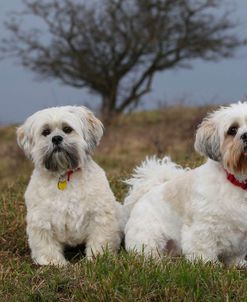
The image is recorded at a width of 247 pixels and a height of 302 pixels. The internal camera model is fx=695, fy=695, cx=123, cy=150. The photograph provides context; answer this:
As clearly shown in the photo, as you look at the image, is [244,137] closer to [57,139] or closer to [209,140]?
[209,140]

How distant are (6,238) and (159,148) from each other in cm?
1120

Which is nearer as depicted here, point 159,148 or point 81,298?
point 81,298

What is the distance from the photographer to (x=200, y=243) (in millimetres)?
5277

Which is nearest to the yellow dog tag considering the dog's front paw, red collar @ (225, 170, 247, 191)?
the dog's front paw

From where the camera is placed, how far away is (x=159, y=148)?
17.9 metres

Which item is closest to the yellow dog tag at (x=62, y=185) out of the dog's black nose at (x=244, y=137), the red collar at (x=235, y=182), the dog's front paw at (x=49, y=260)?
the dog's front paw at (x=49, y=260)

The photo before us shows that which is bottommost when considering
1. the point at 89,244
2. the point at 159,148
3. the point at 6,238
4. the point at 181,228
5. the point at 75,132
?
the point at 159,148

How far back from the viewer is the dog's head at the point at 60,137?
5703 mm

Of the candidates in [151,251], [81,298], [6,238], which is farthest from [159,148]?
[81,298]

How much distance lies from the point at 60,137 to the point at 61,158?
172 mm

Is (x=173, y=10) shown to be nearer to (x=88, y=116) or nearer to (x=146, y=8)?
(x=146, y=8)

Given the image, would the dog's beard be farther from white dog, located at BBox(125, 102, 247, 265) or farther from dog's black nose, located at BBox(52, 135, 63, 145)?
white dog, located at BBox(125, 102, 247, 265)

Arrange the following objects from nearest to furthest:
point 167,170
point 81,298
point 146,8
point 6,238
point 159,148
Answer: point 81,298
point 167,170
point 6,238
point 159,148
point 146,8

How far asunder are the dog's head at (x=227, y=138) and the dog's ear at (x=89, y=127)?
1053 millimetres
